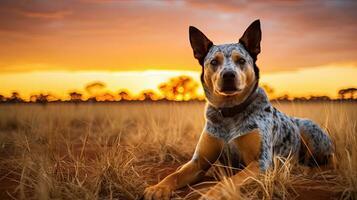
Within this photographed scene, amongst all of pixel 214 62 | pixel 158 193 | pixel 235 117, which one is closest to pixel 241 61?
pixel 214 62

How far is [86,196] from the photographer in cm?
410

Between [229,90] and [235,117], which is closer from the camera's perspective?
[229,90]

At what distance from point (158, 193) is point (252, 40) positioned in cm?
216

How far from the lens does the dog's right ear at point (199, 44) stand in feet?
17.9

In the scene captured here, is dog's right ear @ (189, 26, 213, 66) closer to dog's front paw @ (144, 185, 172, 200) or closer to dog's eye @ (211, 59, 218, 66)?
dog's eye @ (211, 59, 218, 66)

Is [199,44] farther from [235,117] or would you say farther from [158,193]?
[158,193]

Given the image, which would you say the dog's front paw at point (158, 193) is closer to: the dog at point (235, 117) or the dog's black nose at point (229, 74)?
the dog at point (235, 117)

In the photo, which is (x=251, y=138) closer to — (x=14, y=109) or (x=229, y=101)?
(x=229, y=101)

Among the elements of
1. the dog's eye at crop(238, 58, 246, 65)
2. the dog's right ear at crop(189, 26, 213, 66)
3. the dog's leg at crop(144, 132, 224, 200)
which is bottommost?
the dog's leg at crop(144, 132, 224, 200)

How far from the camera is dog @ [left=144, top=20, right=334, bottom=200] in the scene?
4.79 metres

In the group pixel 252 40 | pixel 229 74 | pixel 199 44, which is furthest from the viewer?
pixel 199 44

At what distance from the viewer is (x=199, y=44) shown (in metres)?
5.54

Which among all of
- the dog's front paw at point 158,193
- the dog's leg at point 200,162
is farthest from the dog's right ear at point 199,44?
the dog's front paw at point 158,193

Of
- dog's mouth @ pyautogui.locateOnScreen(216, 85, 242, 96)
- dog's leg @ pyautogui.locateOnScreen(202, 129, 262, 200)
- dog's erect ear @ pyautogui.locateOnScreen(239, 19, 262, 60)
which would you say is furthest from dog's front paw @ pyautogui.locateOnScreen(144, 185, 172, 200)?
dog's erect ear @ pyautogui.locateOnScreen(239, 19, 262, 60)
